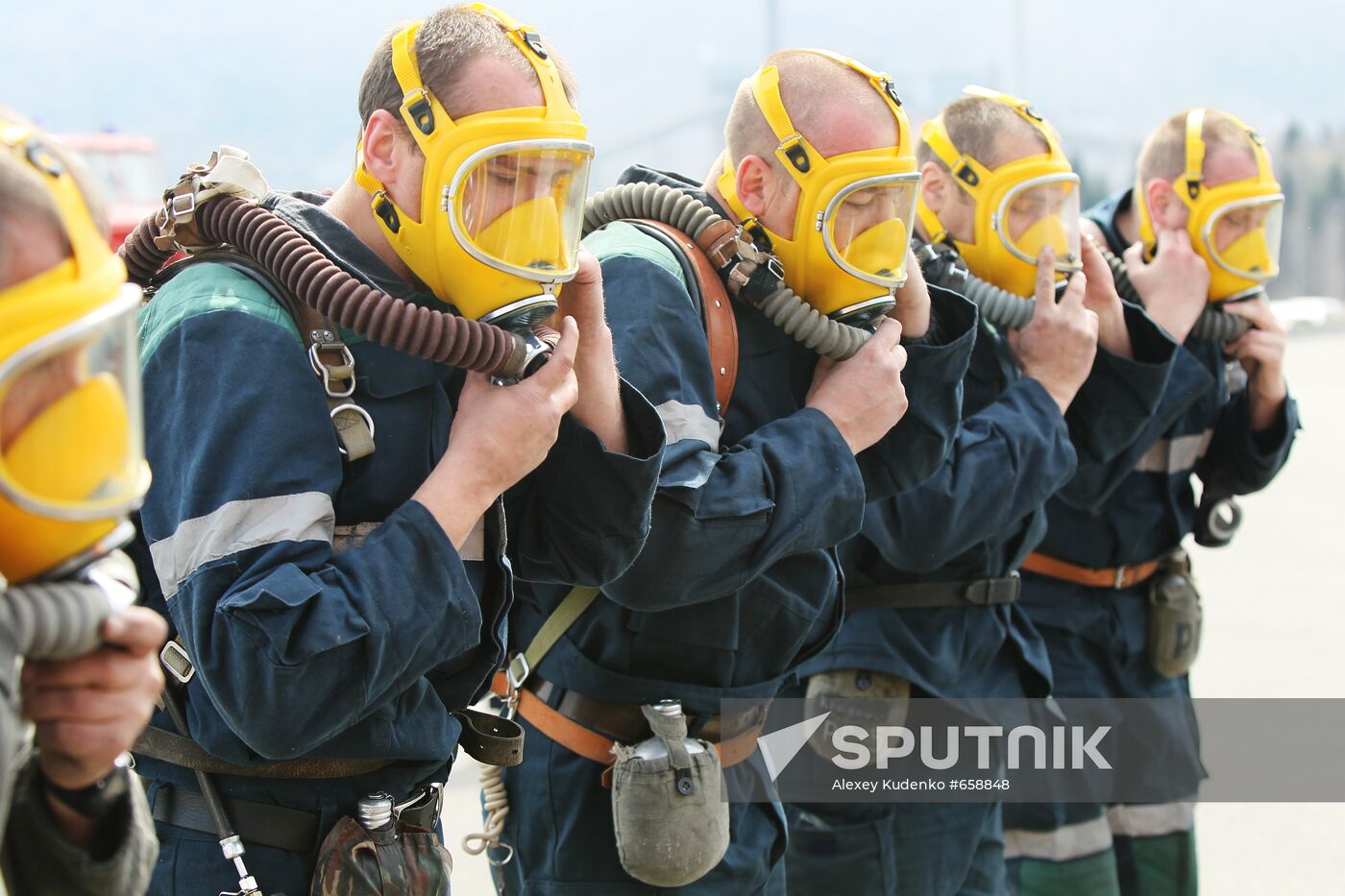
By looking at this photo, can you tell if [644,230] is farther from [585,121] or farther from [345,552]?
[345,552]

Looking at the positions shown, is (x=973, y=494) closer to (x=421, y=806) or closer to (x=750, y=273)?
(x=750, y=273)

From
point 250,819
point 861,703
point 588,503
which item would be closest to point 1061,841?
point 861,703

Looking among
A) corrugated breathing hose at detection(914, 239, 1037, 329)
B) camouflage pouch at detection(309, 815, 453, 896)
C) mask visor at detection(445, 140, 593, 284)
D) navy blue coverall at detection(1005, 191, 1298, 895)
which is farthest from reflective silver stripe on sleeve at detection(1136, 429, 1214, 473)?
camouflage pouch at detection(309, 815, 453, 896)

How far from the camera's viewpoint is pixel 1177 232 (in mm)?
4805

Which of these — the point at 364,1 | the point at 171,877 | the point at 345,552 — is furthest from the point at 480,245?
the point at 364,1

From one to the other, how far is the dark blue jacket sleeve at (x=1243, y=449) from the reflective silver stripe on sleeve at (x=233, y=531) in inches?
146

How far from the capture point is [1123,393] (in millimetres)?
4281

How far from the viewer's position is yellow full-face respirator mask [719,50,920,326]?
3164 mm

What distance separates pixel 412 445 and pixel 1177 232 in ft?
10.6

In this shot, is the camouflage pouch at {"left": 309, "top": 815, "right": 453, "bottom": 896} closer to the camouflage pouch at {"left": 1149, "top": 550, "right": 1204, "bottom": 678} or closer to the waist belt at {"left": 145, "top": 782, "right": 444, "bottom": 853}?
the waist belt at {"left": 145, "top": 782, "right": 444, "bottom": 853}

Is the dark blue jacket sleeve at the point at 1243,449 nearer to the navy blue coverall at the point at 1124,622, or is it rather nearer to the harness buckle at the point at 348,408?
the navy blue coverall at the point at 1124,622

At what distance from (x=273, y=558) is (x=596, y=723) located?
1204mm

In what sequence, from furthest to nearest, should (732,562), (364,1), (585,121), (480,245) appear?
(364,1), (732,562), (585,121), (480,245)

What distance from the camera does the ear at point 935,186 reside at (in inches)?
170
